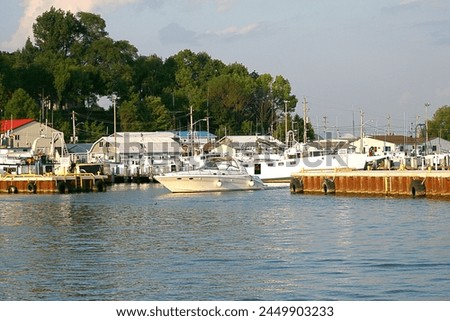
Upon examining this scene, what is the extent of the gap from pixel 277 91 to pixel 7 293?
480ft

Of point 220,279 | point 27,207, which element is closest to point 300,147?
point 27,207

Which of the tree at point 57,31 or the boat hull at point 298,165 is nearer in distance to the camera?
the boat hull at point 298,165

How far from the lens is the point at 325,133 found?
13750 cm

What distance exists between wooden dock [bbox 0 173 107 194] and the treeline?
1911 inches

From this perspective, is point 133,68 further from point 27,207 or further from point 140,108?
point 27,207

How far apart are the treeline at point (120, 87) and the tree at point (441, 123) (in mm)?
18819

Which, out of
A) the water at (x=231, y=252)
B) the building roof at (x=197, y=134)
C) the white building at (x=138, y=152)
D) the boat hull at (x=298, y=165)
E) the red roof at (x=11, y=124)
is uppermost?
the red roof at (x=11, y=124)

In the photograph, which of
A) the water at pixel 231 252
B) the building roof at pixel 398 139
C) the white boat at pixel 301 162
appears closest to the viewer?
the water at pixel 231 252

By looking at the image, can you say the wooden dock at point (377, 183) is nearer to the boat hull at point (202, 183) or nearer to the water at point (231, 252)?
the water at point (231, 252)

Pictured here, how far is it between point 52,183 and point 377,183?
98.7 ft

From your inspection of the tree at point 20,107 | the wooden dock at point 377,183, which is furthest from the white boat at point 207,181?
the tree at point 20,107

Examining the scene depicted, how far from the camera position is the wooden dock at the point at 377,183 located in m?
66.8

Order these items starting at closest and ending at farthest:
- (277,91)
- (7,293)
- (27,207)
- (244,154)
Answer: (7,293)
(27,207)
(244,154)
(277,91)

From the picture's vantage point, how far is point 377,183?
73.5 meters
